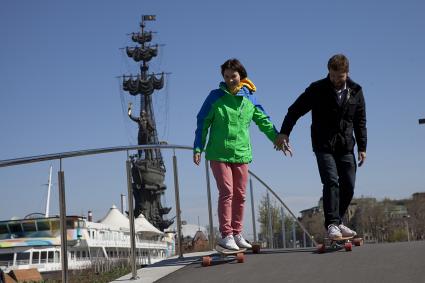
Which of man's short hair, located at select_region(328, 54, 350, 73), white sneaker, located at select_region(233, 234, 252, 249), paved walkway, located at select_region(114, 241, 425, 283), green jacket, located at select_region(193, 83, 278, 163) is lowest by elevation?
paved walkway, located at select_region(114, 241, 425, 283)

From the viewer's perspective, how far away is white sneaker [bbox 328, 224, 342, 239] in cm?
539

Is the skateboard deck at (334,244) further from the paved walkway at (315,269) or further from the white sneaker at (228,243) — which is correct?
the white sneaker at (228,243)

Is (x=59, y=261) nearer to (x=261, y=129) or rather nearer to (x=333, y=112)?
(x=261, y=129)

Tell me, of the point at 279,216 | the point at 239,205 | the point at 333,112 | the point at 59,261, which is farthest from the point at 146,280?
the point at 279,216

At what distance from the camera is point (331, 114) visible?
5.61 meters

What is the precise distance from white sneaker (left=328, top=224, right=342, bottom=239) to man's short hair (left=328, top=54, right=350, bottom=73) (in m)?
1.38

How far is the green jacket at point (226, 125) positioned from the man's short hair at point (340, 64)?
816mm

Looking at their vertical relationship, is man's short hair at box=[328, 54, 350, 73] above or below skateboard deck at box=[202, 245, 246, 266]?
above

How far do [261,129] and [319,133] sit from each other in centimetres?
60

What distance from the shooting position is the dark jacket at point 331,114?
5.62 m

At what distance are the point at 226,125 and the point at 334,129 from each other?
0.98 meters

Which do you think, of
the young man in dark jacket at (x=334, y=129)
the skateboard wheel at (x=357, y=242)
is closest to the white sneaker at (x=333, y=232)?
the young man in dark jacket at (x=334, y=129)

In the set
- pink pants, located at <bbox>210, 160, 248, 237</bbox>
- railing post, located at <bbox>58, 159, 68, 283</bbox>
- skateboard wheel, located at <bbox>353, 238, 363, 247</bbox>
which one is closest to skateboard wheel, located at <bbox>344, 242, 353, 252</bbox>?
skateboard wheel, located at <bbox>353, 238, 363, 247</bbox>

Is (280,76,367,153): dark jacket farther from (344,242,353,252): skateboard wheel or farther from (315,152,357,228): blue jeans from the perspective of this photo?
(344,242,353,252): skateboard wheel
